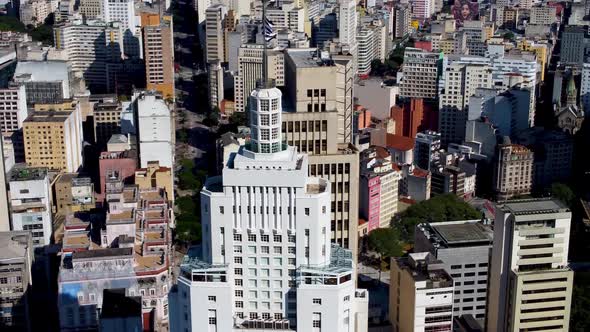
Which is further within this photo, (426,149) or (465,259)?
(426,149)

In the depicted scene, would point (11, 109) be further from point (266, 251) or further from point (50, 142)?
point (266, 251)

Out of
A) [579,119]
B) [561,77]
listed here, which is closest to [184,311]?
[579,119]

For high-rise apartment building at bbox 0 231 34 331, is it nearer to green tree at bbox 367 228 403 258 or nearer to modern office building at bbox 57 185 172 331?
modern office building at bbox 57 185 172 331

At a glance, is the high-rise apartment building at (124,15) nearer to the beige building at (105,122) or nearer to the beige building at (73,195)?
the beige building at (105,122)

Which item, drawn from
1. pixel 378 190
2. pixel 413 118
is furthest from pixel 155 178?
pixel 413 118

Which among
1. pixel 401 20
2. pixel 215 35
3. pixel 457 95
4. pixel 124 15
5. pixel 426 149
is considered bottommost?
pixel 426 149

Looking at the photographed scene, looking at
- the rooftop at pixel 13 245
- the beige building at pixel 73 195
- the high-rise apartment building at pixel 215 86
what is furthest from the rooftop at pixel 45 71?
the rooftop at pixel 13 245
